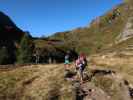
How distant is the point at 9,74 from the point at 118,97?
1599 centimetres

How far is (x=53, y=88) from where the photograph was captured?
33781 millimetres

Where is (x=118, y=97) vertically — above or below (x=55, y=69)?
below

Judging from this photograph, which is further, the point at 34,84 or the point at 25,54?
the point at 25,54

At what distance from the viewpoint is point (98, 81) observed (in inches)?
1394

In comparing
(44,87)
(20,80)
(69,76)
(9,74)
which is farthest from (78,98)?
(9,74)

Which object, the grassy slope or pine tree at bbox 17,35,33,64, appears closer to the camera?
the grassy slope

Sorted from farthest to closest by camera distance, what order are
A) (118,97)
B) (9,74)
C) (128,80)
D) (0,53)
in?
(0,53)
(9,74)
(128,80)
(118,97)

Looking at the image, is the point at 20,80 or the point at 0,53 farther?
the point at 0,53

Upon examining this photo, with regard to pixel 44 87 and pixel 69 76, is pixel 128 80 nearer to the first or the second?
pixel 69 76

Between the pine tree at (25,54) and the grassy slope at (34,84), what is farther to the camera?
the pine tree at (25,54)

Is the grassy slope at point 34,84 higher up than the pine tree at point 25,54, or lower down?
lower down

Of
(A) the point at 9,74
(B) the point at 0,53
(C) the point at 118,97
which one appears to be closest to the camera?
(C) the point at 118,97

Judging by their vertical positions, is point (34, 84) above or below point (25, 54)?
below

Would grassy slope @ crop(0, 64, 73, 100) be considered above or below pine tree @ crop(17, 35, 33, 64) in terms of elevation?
below
